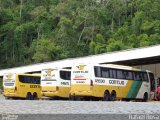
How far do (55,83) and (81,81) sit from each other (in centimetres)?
349

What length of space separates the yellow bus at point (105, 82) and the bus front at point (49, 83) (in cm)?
277

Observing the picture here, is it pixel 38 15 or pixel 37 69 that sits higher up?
pixel 38 15

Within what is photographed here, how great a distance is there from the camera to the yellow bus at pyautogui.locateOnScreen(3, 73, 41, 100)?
27672 mm

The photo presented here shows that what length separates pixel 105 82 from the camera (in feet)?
74.6

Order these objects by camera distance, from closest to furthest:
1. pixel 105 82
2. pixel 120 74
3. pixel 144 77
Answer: pixel 105 82 < pixel 120 74 < pixel 144 77

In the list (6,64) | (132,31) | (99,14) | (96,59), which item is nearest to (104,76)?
(96,59)

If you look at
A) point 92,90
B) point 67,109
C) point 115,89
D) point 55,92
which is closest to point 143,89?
point 115,89

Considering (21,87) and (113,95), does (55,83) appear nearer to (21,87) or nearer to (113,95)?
(21,87)

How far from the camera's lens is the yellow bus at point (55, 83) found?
25589 mm

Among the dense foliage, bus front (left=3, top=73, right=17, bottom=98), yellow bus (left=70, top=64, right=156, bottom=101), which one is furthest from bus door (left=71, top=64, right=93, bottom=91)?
the dense foliage

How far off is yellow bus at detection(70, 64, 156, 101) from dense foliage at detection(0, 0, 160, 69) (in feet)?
71.3

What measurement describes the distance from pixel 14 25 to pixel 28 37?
292 cm

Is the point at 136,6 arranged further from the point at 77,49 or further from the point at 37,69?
the point at 37,69

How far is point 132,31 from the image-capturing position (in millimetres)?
53031
